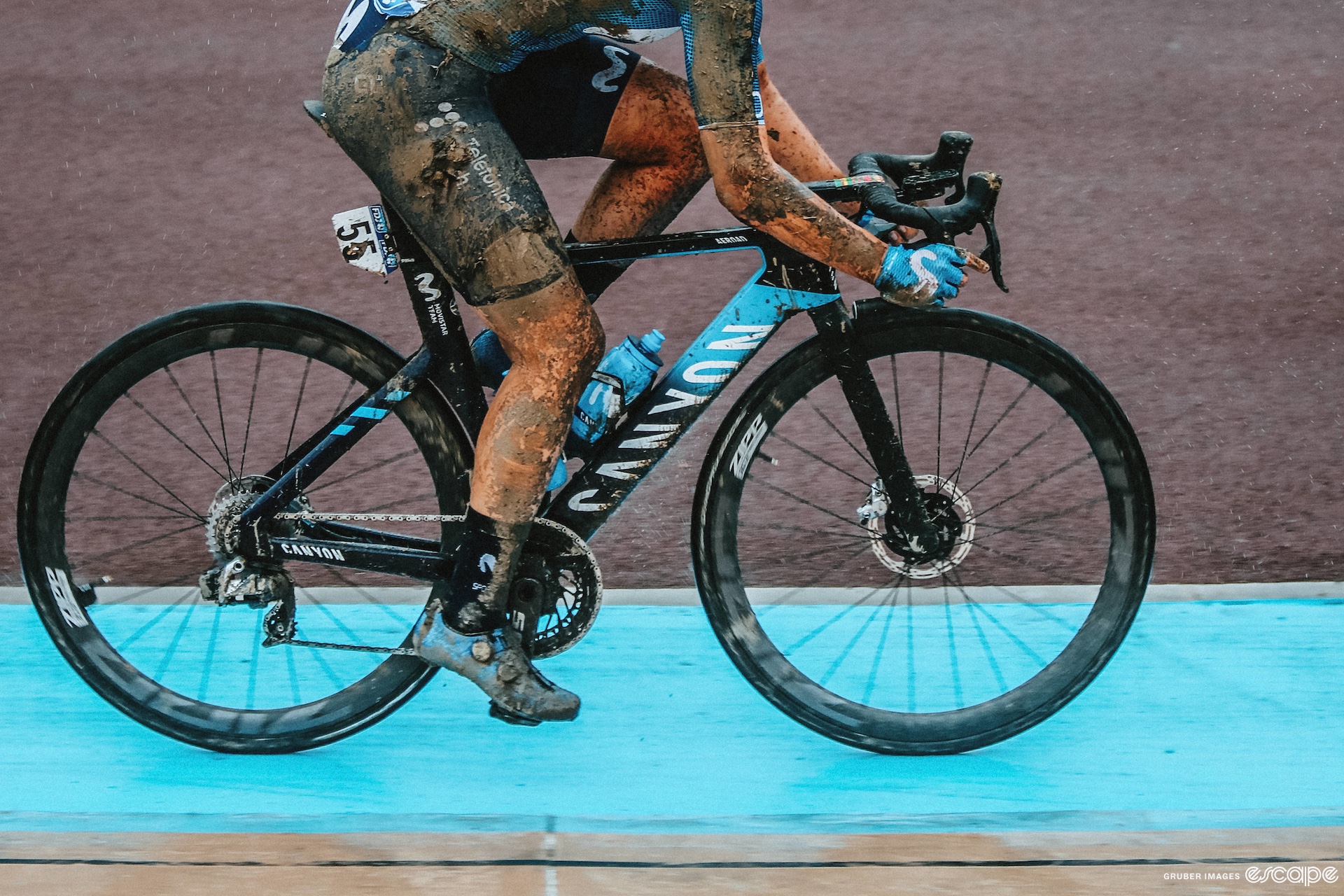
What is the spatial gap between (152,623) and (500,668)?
1.17 meters

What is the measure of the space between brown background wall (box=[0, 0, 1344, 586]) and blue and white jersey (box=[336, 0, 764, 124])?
184 cm

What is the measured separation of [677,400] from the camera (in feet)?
9.13

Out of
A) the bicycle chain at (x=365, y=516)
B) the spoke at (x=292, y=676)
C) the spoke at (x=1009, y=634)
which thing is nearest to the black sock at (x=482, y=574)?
the bicycle chain at (x=365, y=516)

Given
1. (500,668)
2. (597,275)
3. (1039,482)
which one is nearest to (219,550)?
(500,668)

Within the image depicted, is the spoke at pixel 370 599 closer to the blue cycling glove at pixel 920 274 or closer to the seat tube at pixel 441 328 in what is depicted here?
the seat tube at pixel 441 328

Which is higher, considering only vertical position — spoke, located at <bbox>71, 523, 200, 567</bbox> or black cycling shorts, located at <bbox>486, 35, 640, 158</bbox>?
black cycling shorts, located at <bbox>486, 35, 640, 158</bbox>

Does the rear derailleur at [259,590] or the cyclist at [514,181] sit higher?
the cyclist at [514,181]

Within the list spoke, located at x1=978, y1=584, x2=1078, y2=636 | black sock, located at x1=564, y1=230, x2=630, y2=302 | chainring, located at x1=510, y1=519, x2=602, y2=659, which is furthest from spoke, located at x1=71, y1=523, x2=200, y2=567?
spoke, located at x1=978, y1=584, x2=1078, y2=636

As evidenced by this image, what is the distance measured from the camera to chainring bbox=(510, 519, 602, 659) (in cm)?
277

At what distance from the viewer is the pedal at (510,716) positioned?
8.96 feet

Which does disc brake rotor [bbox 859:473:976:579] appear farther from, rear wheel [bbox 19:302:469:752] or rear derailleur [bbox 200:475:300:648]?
rear derailleur [bbox 200:475:300:648]

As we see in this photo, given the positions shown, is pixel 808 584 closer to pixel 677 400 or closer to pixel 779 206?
pixel 677 400

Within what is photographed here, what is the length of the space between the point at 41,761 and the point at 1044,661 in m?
2.30

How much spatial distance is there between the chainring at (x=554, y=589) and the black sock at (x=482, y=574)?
0.06 m
